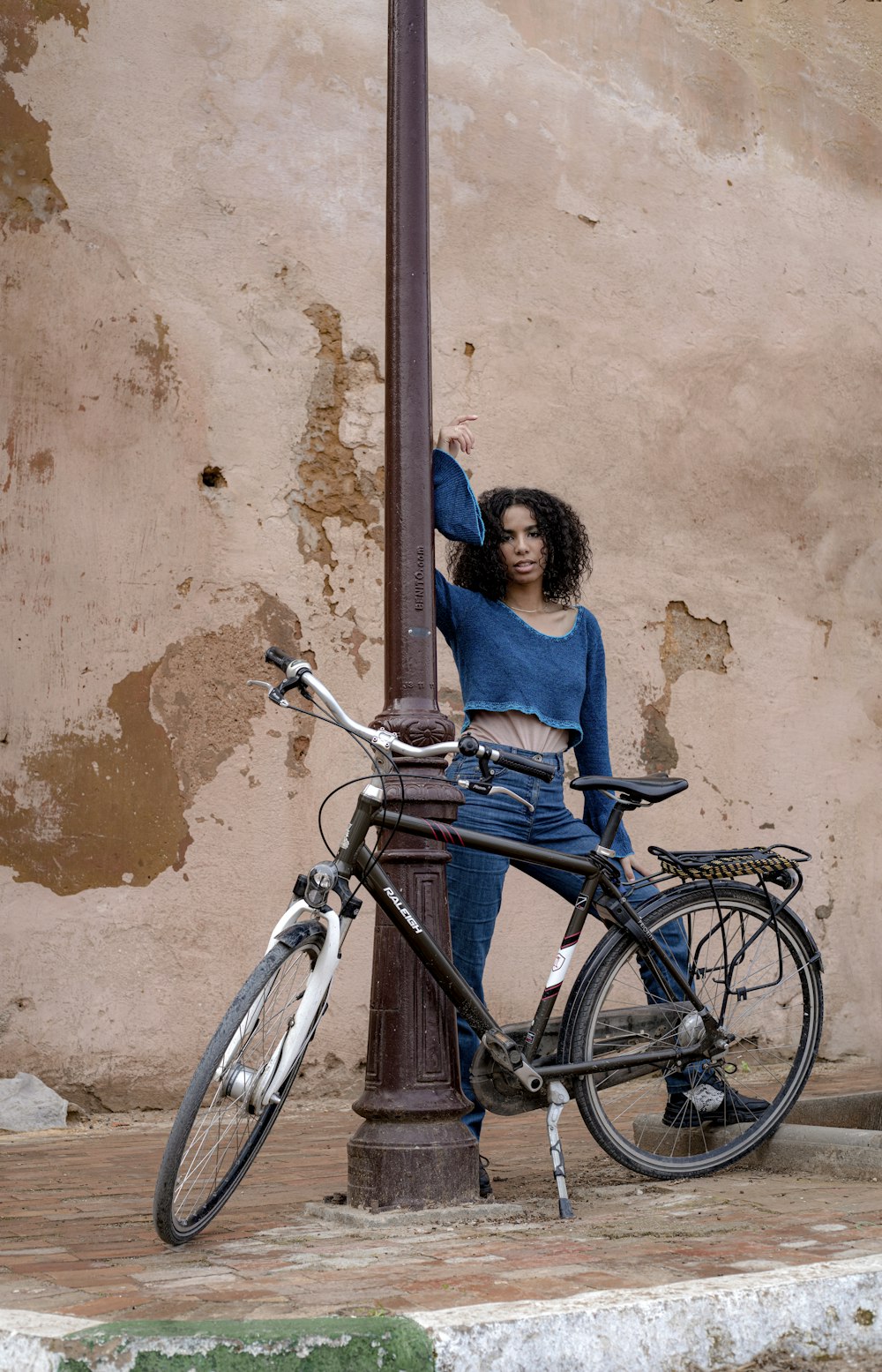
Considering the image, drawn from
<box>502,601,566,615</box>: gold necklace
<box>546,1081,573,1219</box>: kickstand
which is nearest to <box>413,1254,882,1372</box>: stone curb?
<box>546,1081,573,1219</box>: kickstand

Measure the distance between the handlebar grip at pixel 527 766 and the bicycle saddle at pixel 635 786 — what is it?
0.22 metres

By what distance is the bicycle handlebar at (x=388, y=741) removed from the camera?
10.8 ft

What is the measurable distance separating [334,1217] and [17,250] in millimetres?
4153

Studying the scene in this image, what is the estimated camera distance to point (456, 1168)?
3.39 metres

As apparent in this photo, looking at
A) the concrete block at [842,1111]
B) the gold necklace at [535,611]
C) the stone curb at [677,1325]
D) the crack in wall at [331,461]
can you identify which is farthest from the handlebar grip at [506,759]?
the crack in wall at [331,461]

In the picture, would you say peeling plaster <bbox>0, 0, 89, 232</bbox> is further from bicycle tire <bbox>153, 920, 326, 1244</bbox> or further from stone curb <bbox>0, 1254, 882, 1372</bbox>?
stone curb <bbox>0, 1254, 882, 1372</bbox>

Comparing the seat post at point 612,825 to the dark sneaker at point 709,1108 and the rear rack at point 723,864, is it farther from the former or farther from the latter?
the dark sneaker at point 709,1108

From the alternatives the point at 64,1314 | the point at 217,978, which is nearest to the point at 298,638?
the point at 217,978

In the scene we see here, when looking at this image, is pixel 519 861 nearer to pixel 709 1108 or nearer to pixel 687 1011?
pixel 687 1011

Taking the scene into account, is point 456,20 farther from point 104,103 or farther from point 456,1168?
point 456,1168

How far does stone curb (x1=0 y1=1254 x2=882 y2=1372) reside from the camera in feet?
7.11

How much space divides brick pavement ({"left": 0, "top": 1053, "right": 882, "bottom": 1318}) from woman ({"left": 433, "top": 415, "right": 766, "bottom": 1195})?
391 millimetres

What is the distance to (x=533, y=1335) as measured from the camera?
226cm

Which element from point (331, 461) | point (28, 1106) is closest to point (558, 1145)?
point (28, 1106)
